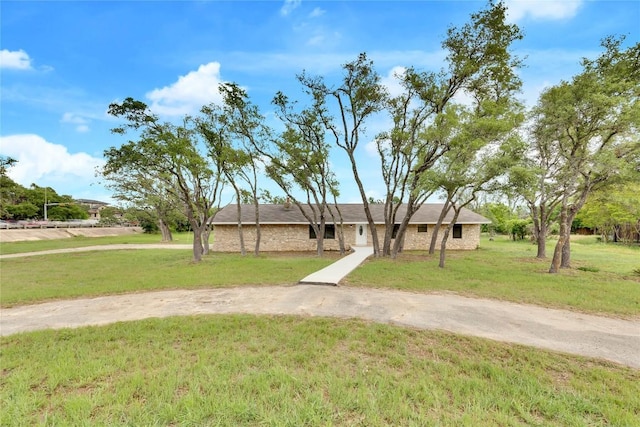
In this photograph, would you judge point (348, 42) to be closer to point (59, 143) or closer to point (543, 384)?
point (543, 384)

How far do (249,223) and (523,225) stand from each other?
990 inches

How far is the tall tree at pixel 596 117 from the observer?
8.77 metres

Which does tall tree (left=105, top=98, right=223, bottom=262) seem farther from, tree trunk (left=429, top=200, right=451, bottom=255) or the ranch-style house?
tree trunk (left=429, top=200, right=451, bottom=255)

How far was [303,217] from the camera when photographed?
1933cm

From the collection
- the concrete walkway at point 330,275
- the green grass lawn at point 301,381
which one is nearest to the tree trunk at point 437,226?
the concrete walkway at point 330,275

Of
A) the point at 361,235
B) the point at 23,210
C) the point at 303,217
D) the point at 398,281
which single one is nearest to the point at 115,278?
the point at 398,281

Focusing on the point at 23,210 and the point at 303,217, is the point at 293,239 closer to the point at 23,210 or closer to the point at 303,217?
the point at 303,217

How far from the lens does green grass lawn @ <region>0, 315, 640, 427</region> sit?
2.49m

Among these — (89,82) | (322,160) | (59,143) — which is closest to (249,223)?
(322,160)

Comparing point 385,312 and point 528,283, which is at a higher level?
point 385,312

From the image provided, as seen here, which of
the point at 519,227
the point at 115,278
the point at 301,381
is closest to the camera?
the point at 301,381

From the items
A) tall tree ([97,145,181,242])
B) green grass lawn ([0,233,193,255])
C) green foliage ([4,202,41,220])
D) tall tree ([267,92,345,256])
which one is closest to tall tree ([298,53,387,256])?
tall tree ([267,92,345,256])

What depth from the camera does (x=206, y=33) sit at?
9.61m

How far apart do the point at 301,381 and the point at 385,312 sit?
2902 mm
